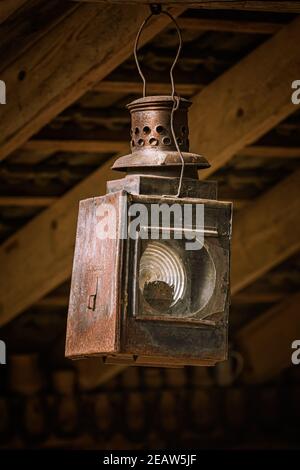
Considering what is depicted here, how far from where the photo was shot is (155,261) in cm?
290

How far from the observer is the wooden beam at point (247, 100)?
443 centimetres

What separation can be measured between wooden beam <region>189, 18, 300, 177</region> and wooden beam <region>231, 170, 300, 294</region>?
2.68 feet

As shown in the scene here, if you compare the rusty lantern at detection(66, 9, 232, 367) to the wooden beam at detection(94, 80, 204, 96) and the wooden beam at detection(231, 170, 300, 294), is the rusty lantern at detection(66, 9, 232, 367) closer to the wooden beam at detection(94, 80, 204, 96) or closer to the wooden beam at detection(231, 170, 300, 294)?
the wooden beam at detection(94, 80, 204, 96)

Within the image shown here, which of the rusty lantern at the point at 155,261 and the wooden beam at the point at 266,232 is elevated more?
A: the wooden beam at the point at 266,232

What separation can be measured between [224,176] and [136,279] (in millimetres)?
2560

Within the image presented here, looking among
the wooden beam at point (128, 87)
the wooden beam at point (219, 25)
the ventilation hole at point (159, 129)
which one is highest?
the wooden beam at point (219, 25)

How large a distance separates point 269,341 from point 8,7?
3095 millimetres

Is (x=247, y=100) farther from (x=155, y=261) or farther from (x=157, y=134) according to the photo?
(x=155, y=261)

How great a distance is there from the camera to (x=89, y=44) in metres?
3.98

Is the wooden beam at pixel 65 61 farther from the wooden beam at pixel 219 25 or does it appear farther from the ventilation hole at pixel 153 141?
the ventilation hole at pixel 153 141

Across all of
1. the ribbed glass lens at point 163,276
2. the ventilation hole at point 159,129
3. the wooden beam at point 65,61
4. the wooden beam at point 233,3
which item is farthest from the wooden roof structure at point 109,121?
the ribbed glass lens at point 163,276

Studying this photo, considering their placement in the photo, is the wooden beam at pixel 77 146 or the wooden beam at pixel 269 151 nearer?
the wooden beam at pixel 77 146

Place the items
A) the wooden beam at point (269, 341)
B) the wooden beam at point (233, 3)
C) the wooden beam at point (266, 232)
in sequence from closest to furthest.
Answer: the wooden beam at point (233, 3)
the wooden beam at point (266, 232)
the wooden beam at point (269, 341)

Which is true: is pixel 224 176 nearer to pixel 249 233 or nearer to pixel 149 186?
pixel 249 233
